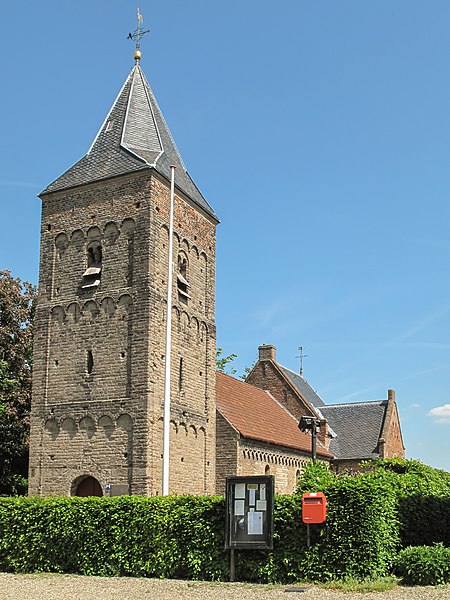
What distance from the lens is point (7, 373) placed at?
36.9 metres

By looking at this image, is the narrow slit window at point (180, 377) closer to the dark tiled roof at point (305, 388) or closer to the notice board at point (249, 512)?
the notice board at point (249, 512)

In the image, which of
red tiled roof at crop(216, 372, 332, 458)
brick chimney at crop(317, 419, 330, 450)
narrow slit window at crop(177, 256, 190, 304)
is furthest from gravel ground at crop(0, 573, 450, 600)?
brick chimney at crop(317, 419, 330, 450)

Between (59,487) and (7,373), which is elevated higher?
(7,373)

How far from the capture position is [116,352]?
2762 cm

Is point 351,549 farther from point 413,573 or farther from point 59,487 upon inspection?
point 59,487

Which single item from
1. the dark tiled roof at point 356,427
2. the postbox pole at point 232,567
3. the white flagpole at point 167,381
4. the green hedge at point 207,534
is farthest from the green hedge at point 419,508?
the dark tiled roof at point 356,427

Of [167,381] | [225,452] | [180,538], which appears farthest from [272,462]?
[180,538]


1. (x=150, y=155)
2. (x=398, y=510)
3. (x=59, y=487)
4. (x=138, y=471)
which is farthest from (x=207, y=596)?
(x=150, y=155)

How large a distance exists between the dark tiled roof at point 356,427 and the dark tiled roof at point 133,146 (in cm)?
2110

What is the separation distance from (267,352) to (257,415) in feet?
34.8

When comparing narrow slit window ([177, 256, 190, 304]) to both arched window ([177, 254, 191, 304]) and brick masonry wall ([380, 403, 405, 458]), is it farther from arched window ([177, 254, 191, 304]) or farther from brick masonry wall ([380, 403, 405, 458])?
brick masonry wall ([380, 403, 405, 458])

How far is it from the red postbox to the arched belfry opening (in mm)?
12629

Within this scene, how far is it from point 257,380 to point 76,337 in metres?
20.4

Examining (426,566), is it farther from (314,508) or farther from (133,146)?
(133,146)
